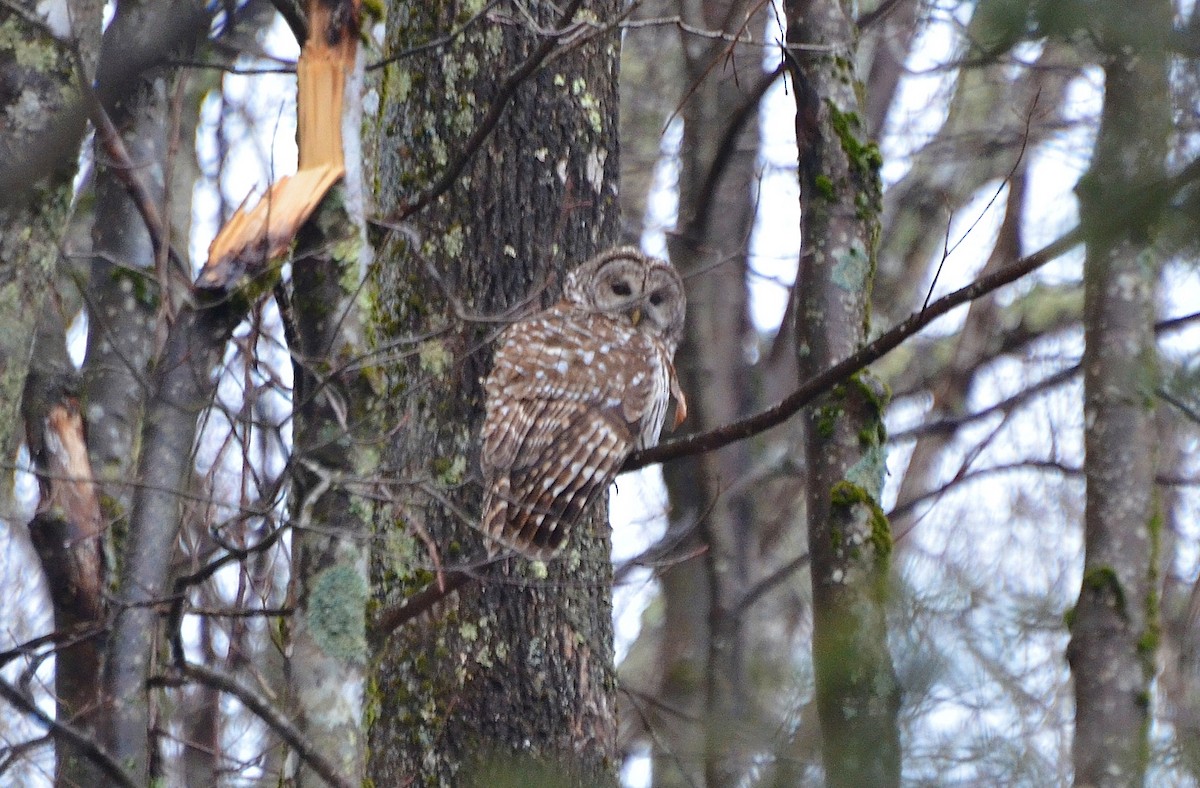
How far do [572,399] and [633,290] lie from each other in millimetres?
804

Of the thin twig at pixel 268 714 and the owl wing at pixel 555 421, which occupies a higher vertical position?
the owl wing at pixel 555 421

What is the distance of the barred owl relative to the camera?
15.8ft

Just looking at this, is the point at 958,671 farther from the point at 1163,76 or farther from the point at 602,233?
the point at 602,233

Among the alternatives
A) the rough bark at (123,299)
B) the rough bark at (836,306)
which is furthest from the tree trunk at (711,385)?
the rough bark at (123,299)

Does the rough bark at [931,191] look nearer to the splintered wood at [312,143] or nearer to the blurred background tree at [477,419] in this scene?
the blurred background tree at [477,419]

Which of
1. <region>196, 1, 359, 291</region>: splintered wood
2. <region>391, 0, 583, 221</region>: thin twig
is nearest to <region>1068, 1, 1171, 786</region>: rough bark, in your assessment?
<region>391, 0, 583, 221</region>: thin twig

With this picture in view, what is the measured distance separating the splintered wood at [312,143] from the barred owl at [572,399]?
1076 mm

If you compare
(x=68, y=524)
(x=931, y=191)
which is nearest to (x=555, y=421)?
(x=68, y=524)

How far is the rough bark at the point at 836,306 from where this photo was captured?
16.2 ft

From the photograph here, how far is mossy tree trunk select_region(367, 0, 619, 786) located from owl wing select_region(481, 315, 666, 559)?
127mm

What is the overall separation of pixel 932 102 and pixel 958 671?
372 inches

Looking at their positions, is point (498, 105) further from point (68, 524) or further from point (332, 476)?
point (68, 524)

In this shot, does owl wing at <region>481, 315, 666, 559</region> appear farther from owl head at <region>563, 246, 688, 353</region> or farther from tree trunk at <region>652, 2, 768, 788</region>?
tree trunk at <region>652, 2, 768, 788</region>

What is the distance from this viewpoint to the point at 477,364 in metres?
5.27
